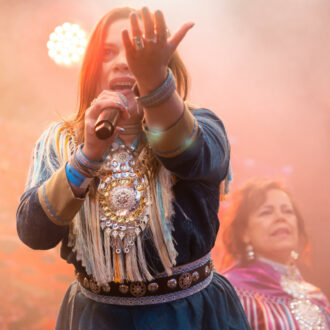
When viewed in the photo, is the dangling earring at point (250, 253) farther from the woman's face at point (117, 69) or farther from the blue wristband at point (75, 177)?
the blue wristband at point (75, 177)

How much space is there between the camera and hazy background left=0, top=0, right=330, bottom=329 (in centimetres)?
257

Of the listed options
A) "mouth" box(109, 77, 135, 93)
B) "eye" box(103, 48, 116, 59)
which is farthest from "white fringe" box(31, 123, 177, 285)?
"eye" box(103, 48, 116, 59)

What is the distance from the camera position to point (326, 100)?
2.64 meters

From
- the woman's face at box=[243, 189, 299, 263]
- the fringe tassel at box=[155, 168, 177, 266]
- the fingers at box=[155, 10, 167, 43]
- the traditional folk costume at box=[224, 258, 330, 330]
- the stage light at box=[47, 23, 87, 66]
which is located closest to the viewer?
the fingers at box=[155, 10, 167, 43]

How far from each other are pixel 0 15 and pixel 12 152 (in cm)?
88

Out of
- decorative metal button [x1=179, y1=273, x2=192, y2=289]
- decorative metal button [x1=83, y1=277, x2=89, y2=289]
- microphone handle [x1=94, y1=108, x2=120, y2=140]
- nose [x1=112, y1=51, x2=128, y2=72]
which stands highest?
nose [x1=112, y1=51, x2=128, y2=72]

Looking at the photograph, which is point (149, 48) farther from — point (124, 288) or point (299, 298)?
point (299, 298)

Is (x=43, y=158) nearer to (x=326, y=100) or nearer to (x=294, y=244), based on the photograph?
(x=294, y=244)

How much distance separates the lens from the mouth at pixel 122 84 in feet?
3.37

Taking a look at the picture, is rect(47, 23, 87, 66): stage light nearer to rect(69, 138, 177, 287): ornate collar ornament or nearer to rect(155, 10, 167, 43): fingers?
rect(69, 138, 177, 287): ornate collar ornament

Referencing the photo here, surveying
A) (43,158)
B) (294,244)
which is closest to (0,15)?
(43,158)

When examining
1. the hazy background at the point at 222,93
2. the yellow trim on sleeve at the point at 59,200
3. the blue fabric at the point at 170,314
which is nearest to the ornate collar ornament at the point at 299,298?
the hazy background at the point at 222,93

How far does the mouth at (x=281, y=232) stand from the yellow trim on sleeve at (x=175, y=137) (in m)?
1.75

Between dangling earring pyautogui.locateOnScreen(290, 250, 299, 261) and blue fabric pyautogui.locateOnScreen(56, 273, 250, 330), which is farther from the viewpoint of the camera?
dangling earring pyautogui.locateOnScreen(290, 250, 299, 261)
